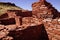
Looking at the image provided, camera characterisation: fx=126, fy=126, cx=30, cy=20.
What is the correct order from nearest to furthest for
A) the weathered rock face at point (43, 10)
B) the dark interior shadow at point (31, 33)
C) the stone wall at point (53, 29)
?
the dark interior shadow at point (31, 33)
the stone wall at point (53, 29)
the weathered rock face at point (43, 10)

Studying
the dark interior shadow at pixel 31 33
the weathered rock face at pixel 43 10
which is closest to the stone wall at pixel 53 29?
the dark interior shadow at pixel 31 33

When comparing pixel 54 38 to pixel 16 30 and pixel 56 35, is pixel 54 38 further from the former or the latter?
pixel 16 30

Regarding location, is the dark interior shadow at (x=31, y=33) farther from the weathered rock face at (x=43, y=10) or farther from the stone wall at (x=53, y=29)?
the weathered rock face at (x=43, y=10)

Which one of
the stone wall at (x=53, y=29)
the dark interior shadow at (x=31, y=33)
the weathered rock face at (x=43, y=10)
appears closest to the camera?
A: the dark interior shadow at (x=31, y=33)

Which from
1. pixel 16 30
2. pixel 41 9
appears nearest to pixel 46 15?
pixel 41 9

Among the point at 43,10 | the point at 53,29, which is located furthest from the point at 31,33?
the point at 43,10

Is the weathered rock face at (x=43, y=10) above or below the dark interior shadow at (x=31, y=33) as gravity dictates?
above

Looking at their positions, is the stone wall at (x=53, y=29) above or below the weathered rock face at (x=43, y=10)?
below

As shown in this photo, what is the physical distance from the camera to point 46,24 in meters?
6.34

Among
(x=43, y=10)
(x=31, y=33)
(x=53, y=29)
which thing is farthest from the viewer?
(x=43, y=10)

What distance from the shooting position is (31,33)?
6.08 metres

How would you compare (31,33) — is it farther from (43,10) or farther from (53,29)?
(43,10)

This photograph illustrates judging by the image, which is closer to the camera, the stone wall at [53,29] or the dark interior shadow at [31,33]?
the dark interior shadow at [31,33]

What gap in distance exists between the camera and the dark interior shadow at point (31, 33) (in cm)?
531
